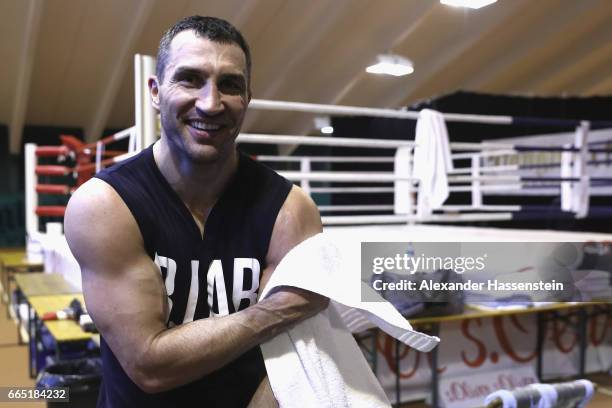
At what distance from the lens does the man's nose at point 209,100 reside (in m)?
0.80

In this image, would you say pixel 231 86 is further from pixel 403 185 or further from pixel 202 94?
pixel 403 185

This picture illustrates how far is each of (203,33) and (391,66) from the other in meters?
4.83

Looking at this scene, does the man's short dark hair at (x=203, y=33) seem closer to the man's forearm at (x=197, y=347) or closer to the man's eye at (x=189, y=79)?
the man's eye at (x=189, y=79)

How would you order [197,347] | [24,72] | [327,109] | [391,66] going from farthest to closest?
[24,72]
[391,66]
[327,109]
[197,347]

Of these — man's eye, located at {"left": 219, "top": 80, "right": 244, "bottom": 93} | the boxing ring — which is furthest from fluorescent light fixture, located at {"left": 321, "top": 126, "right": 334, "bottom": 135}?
man's eye, located at {"left": 219, "top": 80, "right": 244, "bottom": 93}

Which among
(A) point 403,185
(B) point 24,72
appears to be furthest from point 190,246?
(B) point 24,72

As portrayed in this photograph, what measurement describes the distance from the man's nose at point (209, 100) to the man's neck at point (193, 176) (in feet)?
0.30

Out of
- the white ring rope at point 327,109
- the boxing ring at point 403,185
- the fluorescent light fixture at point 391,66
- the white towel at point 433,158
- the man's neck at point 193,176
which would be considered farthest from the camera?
the fluorescent light fixture at point 391,66

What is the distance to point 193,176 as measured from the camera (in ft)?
2.88

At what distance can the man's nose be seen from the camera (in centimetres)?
80

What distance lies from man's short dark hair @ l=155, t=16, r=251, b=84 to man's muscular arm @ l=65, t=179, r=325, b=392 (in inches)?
8.8

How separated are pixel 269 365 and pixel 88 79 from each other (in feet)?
26.2

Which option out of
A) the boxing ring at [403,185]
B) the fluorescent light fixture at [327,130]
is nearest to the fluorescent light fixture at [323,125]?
the fluorescent light fixture at [327,130]

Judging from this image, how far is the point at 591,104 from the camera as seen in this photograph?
6113 millimetres
